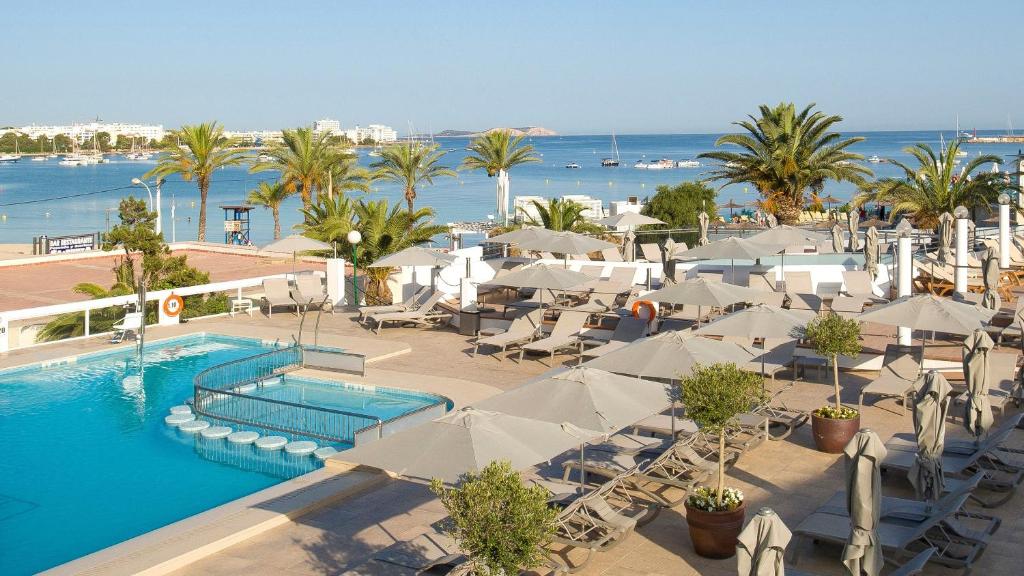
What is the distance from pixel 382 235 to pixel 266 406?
9.13m

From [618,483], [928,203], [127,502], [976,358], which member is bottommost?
[127,502]

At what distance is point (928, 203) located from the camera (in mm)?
27281

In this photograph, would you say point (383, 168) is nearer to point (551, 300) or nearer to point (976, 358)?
point (551, 300)

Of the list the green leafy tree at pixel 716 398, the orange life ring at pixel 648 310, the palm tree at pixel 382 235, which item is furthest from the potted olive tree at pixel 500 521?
the palm tree at pixel 382 235

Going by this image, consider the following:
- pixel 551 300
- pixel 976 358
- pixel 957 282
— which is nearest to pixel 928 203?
pixel 957 282

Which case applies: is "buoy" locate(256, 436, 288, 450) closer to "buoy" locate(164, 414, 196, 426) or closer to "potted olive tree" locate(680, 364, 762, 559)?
"buoy" locate(164, 414, 196, 426)

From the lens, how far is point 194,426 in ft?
45.0

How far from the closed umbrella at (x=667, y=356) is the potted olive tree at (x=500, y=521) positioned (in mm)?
4378

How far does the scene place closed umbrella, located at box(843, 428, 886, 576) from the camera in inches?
275

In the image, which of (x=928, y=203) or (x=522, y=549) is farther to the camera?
(x=928, y=203)

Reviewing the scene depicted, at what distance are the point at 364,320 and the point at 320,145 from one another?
24494 millimetres

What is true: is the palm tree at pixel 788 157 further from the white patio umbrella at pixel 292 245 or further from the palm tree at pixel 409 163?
the white patio umbrella at pixel 292 245

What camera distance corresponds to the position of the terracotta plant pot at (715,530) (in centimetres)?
830

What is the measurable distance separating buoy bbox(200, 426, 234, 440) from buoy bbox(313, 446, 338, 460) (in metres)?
1.51
